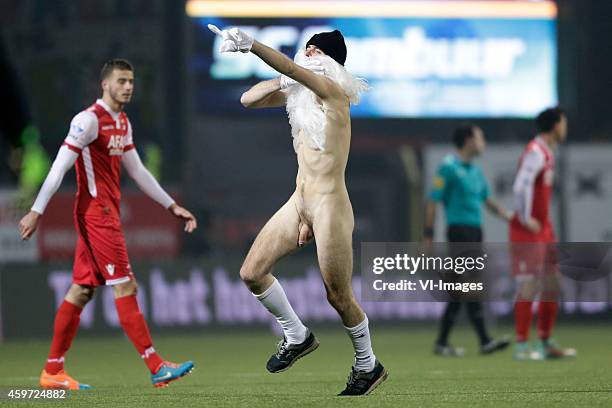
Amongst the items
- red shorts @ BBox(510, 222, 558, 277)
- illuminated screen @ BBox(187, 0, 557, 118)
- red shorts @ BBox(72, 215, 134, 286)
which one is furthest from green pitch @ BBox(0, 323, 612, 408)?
illuminated screen @ BBox(187, 0, 557, 118)

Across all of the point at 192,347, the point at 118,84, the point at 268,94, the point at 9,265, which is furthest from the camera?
the point at 9,265

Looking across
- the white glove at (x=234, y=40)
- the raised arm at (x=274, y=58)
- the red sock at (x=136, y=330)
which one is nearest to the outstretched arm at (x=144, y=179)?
the red sock at (x=136, y=330)

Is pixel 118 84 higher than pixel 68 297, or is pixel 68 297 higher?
pixel 118 84

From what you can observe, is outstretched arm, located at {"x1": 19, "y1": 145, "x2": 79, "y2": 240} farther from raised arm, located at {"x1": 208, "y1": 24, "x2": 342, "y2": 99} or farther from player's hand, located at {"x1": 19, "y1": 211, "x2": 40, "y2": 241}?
raised arm, located at {"x1": 208, "y1": 24, "x2": 342, "y2": 99}

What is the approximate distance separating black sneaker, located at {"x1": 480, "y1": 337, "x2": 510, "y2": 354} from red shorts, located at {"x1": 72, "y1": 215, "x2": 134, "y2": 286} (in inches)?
185

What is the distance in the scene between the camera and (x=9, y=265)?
669 inches

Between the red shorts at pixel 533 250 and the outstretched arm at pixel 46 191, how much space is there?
499 cm

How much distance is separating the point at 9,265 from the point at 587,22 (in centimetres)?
1372

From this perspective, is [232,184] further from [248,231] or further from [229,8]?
[229,8]

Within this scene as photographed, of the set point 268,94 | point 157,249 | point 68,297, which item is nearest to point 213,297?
point 157,249

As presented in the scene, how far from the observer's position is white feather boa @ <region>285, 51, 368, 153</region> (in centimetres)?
864

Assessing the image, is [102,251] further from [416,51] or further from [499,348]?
[416,51]

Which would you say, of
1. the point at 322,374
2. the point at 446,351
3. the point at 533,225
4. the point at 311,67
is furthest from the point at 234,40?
Answer: the point at 446,351

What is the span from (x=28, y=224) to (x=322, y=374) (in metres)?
3.11
